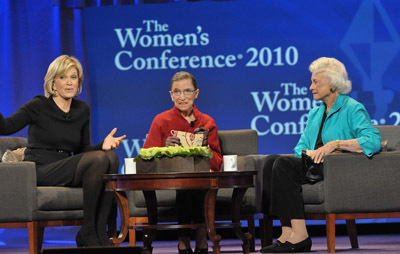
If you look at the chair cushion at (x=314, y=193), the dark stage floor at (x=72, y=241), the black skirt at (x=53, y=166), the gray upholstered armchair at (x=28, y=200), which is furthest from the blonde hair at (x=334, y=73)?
the gray upholstered armchair at (x=28, y=200)

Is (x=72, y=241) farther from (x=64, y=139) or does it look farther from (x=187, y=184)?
(x=187, y=184)

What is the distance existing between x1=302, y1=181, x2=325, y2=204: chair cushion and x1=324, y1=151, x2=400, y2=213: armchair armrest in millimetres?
45

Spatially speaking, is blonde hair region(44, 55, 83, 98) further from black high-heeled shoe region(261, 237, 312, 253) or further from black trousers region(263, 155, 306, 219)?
black high-heeled shoe region(261, 237, 312, 253)

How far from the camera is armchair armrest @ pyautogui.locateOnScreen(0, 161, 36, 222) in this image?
13.3ft

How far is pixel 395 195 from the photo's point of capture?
4277mm

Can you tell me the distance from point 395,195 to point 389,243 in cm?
97

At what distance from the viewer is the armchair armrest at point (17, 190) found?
4.04m

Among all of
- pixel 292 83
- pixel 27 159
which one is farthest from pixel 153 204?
pixel 292 83

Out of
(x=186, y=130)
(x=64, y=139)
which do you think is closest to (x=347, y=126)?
(x=186, y=130)

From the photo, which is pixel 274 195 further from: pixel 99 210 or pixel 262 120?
pixel 262 120

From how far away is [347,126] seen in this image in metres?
4.41

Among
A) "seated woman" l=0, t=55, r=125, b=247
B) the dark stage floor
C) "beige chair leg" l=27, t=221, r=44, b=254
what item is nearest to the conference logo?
the dark stage floor

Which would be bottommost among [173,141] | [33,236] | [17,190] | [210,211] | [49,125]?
[33,236]

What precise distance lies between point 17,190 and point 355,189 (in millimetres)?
1991
